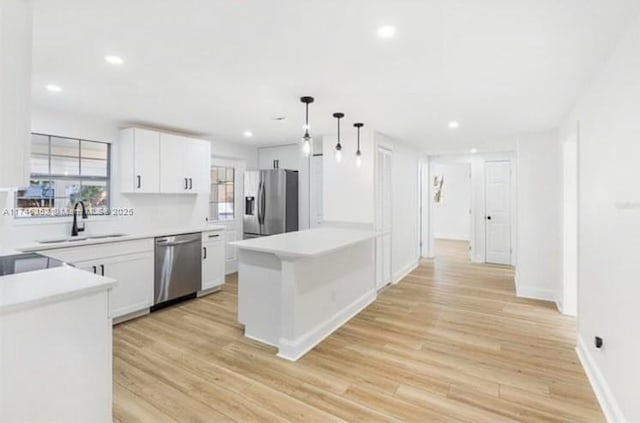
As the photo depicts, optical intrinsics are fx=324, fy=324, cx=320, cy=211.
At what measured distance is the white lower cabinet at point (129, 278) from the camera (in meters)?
3.56

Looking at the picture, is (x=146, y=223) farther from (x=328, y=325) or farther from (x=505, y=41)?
(x=505, y=41)

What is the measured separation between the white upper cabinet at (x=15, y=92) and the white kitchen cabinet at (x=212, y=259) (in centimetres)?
329

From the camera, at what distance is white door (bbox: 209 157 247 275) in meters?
5.76

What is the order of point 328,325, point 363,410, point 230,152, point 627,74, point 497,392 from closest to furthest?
point 627,74 < point 363,410 < point 497,392 < point 328,325 < point 230,152

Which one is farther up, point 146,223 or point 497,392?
point 146,223

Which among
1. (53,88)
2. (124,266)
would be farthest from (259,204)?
(53,88)

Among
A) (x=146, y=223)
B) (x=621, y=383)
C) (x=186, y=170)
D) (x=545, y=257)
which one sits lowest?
(x=621, y=383)

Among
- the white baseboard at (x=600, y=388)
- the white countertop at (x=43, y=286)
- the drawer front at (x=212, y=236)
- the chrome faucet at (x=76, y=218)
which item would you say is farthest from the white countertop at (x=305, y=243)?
the white baseboard at (x=600, y=388)

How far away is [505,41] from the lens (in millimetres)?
1982

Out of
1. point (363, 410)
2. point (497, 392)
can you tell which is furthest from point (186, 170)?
point (497, 392)

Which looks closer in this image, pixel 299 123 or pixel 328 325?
pixel 328 325

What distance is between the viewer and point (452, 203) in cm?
1060

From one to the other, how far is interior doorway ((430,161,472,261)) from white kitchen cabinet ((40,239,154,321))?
8393 mm

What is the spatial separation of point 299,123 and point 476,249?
5142 millimetres
